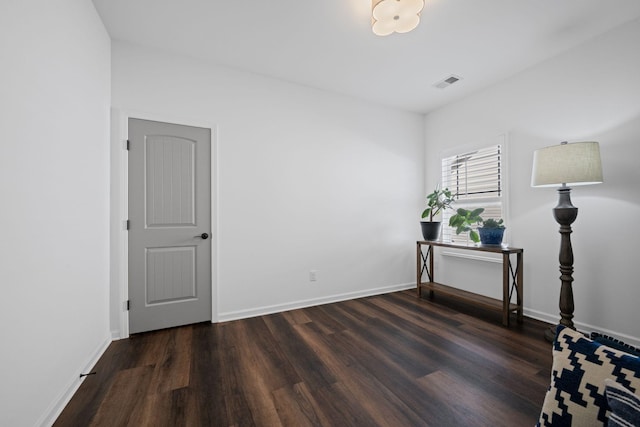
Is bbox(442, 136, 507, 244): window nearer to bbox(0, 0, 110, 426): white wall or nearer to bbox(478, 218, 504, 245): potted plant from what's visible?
bbox(478, 218, 504, 245): potted plant


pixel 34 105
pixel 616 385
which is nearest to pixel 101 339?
pixel 34 105

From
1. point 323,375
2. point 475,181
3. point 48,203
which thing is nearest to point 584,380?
point 323,375

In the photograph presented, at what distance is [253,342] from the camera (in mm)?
2303

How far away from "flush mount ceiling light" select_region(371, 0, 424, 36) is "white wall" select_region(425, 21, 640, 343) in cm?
185

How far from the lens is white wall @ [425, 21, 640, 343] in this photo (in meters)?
2.20

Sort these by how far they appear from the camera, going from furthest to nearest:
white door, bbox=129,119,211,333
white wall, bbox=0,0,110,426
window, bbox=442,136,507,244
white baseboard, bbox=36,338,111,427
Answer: window, bbox=442,136,507,244
white door, bbox=129,119,211,333
white baseboard, bbox=36,338,111,427
white wall, bbox=0,0,110,426

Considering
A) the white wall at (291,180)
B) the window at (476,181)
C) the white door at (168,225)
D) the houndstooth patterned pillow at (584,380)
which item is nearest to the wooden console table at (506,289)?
the window at (476,181)

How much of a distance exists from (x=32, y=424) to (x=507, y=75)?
4.76 metres

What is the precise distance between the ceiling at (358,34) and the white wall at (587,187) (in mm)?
227

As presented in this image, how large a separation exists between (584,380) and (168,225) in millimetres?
2934

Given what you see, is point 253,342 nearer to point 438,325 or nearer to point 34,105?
point 438,325

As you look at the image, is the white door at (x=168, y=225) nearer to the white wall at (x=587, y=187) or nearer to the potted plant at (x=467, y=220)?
the potted plant at (x=467, y=220)

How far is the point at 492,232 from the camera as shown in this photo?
2.86 m

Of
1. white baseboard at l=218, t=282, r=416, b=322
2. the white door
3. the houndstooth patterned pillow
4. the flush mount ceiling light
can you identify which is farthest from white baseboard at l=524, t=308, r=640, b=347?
the white door
